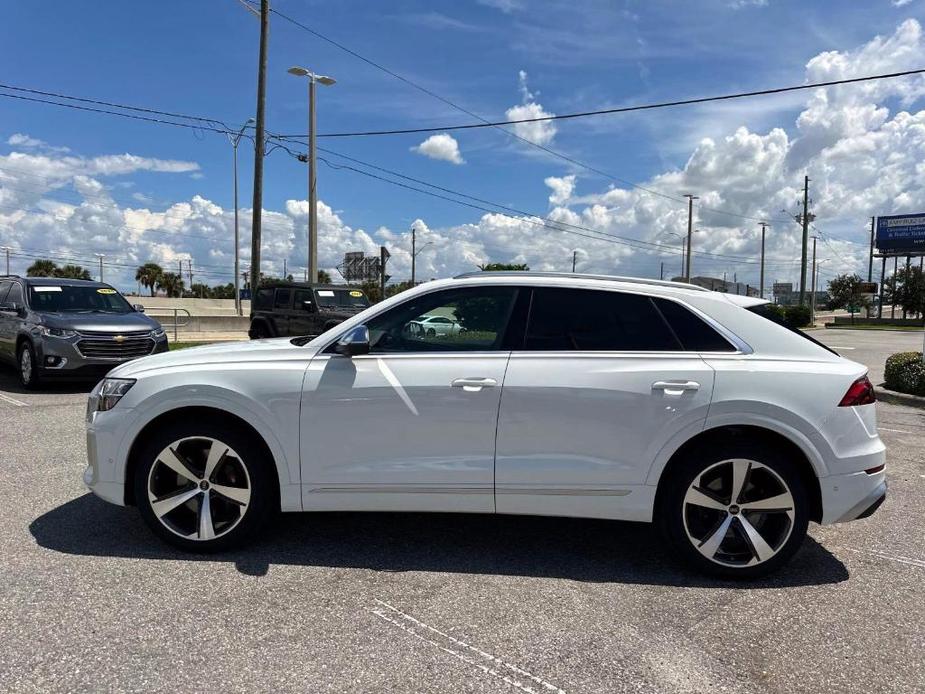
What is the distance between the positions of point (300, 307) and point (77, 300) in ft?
19.6

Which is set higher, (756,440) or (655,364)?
(655,364)

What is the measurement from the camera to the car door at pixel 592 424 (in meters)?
3.42

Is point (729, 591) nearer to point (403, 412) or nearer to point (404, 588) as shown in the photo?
point (404, 588)

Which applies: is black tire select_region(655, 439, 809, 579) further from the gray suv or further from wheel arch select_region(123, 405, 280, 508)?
the gray suv

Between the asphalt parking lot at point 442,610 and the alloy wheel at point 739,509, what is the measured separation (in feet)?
0.64

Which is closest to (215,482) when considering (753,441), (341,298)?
(753,441)

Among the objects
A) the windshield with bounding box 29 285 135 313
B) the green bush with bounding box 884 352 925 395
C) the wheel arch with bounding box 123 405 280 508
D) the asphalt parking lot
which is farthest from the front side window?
the green bush with bounding box 884 352 925 395

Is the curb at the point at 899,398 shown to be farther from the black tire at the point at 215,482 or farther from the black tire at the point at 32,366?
the black tire at the point at 32,366

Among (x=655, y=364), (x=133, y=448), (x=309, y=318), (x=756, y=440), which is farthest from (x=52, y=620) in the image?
(x=309, y=318)

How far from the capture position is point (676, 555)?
11.7 feet

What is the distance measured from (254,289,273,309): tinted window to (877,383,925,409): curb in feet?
43.8

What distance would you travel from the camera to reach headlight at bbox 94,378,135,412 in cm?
375

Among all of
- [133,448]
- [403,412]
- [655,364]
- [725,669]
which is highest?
[655,364]

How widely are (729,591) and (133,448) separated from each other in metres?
3.37
